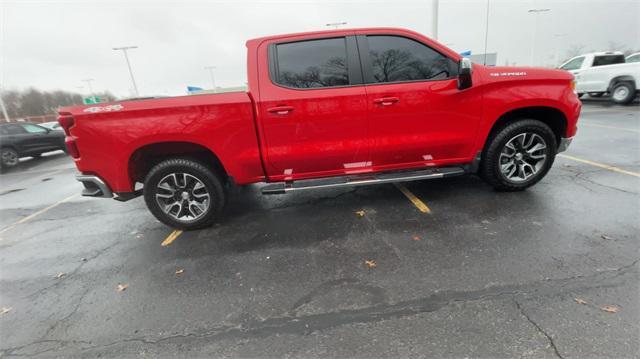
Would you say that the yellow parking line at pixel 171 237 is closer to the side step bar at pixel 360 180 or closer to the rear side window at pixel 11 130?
the side step bar at pixel 360 180

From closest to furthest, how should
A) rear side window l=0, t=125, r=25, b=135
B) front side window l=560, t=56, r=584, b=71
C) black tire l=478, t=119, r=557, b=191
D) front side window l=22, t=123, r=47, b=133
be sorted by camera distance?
black tire l=478, t=119, r=557, b=191 → rear side window l=0, t=125, r=25, b=135 → front side window l=22, t=123, r=47, b=133 → front side window l=560, t=56, r=584, b=71

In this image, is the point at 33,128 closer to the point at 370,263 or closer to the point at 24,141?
the point at 24,141

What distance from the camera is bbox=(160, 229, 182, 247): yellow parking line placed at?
11.7 ft

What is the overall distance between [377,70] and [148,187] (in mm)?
2942

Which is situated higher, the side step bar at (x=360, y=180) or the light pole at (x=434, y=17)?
the light pole at (x=434, y=17)

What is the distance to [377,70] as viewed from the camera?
339 centimetres

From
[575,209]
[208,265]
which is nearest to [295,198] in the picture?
[208,265]

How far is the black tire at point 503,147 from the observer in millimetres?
3691

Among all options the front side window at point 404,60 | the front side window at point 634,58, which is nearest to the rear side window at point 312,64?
the front side window at point 404,60

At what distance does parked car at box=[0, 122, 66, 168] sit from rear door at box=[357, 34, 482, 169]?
1329 centimetres

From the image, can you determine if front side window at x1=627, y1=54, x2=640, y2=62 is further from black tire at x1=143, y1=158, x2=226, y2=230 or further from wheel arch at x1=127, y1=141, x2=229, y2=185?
black tire at x1=143, y1=158, x2=226, y2=230

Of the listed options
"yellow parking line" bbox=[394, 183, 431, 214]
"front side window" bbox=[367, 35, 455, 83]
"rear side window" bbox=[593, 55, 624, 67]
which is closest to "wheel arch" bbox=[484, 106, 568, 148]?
"front side window" bbox=[367, 35, 455, 83]

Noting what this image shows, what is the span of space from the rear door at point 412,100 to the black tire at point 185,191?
6.30 feet

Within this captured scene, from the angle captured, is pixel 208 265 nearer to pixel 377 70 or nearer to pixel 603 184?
pixel 377 70
